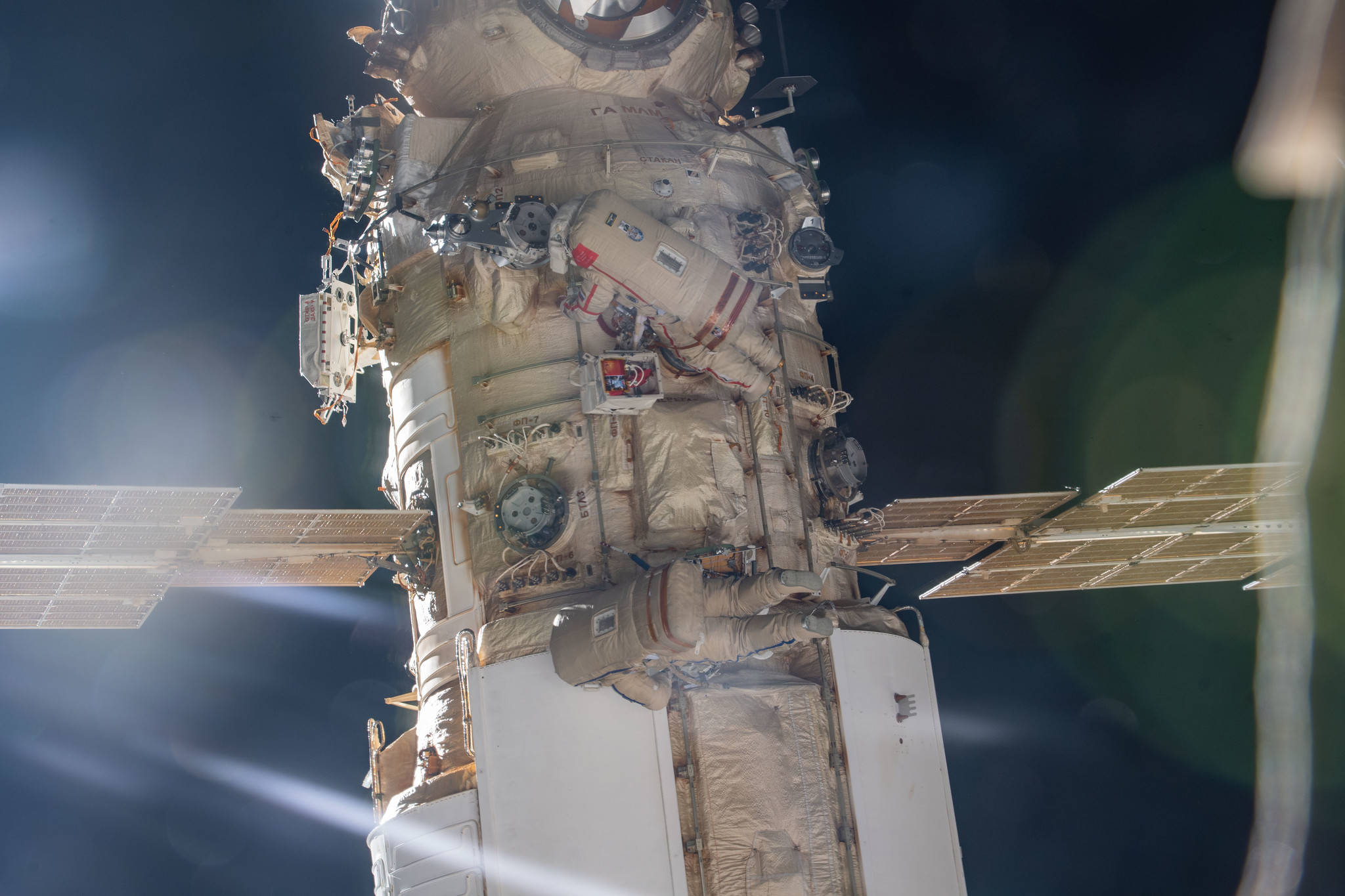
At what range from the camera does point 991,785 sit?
49.7 feet

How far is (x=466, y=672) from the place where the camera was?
28.5 feet

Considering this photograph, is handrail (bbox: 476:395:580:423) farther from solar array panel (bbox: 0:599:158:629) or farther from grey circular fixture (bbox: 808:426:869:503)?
solar array panel (bbox: 0:599:158:629)

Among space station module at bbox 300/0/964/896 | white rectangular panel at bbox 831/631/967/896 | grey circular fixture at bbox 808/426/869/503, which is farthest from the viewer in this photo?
grey circular fixture at bbox 808/426/869/503

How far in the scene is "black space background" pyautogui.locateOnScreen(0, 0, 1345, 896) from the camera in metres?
13.5

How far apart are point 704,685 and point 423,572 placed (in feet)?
9.49

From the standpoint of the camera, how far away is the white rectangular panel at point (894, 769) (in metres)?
8.34

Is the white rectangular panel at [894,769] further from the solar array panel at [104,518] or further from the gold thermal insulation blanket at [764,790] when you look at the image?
the solar array panel at [104,518]

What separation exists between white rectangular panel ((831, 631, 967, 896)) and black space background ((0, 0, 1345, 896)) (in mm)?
6495

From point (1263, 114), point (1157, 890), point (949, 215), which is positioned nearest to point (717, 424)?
point (1263, 114)

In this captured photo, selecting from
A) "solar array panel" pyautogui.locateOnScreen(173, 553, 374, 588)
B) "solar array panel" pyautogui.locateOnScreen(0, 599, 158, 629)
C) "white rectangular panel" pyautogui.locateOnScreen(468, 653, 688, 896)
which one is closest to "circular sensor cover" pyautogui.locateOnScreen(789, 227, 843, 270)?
"white rectangular panel" pyautogui.locateOnScreen(468, 653, 688, 896)

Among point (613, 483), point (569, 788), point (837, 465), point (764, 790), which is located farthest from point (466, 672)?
point (837, 465)

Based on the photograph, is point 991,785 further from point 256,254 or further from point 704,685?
point 256,254

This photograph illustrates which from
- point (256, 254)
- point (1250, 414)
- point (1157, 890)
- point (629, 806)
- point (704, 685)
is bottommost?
point (1157, 890)

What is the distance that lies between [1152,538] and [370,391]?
1042 centimetres
